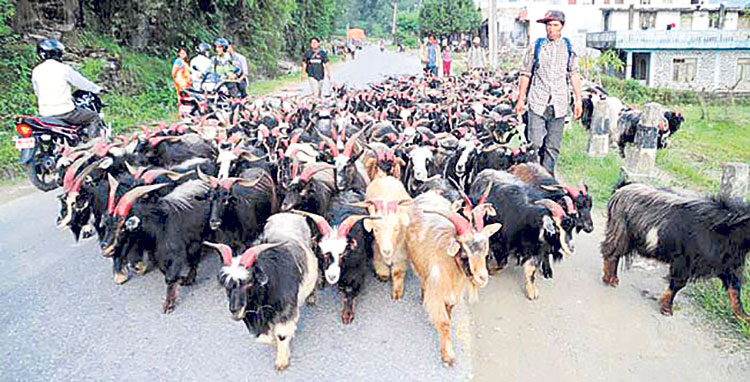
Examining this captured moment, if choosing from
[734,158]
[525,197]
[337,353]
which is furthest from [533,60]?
[734,158]

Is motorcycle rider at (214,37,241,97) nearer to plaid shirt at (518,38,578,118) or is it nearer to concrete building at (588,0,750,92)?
plaid shirt at (518,38,578,118)

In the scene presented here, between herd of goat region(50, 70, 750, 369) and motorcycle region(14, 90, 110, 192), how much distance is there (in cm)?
73

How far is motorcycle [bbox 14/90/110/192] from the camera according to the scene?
6.71 meters

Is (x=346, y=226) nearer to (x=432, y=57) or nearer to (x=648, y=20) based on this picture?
(x=432, y=57)

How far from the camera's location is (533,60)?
6.02 m

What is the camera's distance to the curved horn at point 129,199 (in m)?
4.31

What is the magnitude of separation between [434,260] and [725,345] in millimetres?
2018

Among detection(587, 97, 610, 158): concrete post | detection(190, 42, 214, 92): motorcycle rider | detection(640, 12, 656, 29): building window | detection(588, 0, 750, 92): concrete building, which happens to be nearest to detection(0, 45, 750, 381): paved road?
detection(587, 97, 610, 158): concrete post

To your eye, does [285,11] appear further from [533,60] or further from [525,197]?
[525,197]

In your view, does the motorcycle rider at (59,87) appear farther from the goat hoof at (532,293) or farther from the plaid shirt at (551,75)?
→ the goat hoof at (532,293)

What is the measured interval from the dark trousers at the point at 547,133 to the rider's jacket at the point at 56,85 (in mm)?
5092

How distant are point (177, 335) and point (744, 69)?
122ft

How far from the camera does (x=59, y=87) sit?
6.57 meters

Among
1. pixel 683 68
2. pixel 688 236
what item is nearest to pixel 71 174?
pixel 688 236
